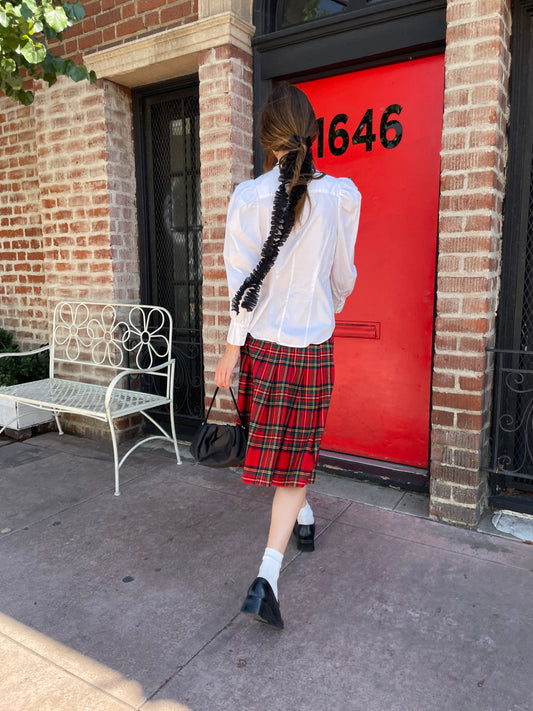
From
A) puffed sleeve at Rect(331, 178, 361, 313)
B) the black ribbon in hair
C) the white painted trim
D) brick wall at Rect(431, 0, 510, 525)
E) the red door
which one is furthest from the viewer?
the white painted trim

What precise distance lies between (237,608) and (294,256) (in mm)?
1425

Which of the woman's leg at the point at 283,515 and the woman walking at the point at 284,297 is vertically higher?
the woman walking at the point at 284,297

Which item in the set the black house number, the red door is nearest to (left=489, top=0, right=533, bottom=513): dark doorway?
the red door

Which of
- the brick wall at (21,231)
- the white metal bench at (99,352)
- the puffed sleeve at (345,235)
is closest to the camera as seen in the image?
the puffed sleeve at (345,235)

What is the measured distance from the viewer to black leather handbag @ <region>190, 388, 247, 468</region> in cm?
226

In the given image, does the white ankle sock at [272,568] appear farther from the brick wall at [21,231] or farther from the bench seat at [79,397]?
the brick wall at [21,231]

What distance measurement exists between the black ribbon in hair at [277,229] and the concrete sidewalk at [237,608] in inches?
49.2

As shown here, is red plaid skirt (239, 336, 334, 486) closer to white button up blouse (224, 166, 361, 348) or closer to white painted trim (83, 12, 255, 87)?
white button up blouse (224, 166, 361, 348)

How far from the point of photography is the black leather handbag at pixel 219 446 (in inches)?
89.1

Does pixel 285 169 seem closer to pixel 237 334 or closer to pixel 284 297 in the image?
pixel 284 297

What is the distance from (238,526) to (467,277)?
1709 mm

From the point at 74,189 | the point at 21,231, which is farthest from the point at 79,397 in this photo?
the point at 21,231

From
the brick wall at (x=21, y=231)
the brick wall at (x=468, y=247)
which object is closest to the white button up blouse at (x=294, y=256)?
the brick wall at (x=468, y=247)

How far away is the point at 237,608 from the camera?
87.4 inches
